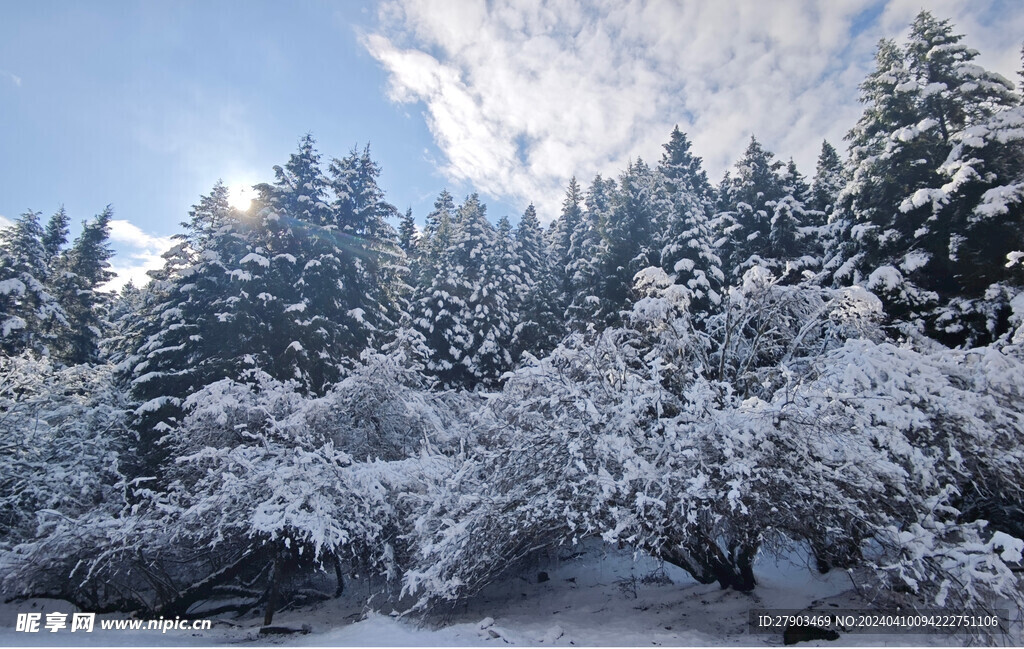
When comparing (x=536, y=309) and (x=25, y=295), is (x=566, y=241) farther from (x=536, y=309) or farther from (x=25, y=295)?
(x=25, y=295)

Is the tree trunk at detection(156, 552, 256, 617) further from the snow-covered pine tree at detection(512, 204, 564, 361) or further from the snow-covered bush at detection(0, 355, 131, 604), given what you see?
the snow-covered pine tree at detection(512, 204, 564, 361)

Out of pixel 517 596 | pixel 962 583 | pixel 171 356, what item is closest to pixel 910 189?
pixel 962 583

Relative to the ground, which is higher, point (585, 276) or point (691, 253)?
point (585, 276)

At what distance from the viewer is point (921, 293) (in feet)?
43.9

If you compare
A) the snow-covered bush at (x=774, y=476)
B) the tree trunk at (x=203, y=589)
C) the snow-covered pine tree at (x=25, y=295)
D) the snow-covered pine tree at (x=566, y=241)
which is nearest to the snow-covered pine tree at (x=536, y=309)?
the snow-covered pine tree at (x=566, y=241)

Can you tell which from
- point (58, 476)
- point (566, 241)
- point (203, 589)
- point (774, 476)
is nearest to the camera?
point (774, 476)

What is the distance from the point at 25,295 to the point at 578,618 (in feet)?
77.5

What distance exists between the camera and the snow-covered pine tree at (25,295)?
1864 cm

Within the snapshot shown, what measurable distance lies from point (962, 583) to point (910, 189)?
44.6 feet

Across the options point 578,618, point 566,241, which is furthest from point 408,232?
point 578,618

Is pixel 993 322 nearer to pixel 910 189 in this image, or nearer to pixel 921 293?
pixel 921 293

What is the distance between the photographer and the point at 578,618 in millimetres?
9188

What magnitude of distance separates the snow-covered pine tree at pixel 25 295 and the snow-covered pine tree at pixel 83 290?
1.19 m

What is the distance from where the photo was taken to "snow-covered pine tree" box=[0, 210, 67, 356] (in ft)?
61.2
